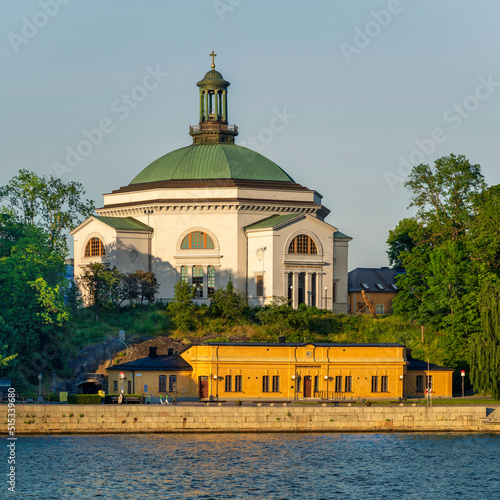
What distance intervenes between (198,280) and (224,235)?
3969 mm

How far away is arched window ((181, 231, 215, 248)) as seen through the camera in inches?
3693

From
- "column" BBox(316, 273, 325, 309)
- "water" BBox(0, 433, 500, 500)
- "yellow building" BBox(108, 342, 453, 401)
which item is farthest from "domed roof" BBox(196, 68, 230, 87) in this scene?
"water" BBox(0, 433, 500, 500)

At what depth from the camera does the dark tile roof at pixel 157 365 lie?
7262 centimetres

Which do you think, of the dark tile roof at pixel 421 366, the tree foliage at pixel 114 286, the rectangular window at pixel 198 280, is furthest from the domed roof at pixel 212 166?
the dark tile roof at pixel 421 366

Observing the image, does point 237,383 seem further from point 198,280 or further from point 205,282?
point 198,280

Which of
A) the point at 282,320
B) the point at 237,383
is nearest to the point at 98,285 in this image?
the point at 282,320

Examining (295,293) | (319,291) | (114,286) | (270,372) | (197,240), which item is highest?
(197,240)

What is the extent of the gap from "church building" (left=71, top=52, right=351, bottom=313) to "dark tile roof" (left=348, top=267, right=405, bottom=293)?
173 inches

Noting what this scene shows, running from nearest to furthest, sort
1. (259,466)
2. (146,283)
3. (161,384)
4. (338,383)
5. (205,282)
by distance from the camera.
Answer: (259,466)
(161,384)
(338,383)
(146,283)
(205,282)

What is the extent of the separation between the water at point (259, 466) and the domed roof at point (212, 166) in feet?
115

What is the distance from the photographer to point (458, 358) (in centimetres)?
7962

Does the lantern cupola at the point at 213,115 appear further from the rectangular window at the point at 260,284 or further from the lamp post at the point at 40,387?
the lamp post at the point at 40,387

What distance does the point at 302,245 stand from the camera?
301 ft

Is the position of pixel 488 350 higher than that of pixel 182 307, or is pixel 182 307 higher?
pixel 182 307
